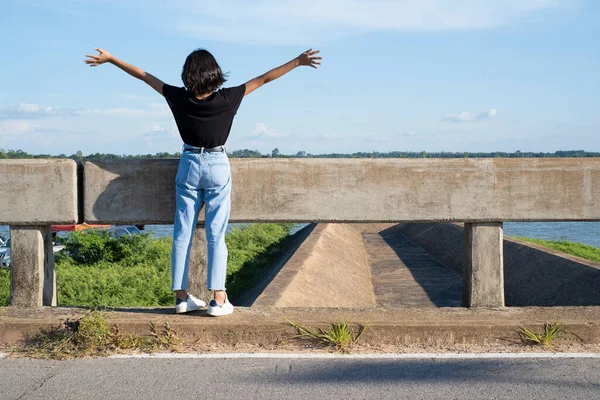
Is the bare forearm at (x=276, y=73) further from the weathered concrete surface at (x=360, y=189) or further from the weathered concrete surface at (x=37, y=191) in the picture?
the weathered concrete surface at (x=37, y=191)

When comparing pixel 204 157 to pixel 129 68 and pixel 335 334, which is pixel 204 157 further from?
pixel 335 334

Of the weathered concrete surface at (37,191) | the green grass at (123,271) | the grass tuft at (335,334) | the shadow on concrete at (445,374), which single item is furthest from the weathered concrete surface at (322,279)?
the shadow on concrete at (445,374)

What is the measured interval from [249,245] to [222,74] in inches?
790

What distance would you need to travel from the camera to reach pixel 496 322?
16.5 feet

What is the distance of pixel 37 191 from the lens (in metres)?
5.52

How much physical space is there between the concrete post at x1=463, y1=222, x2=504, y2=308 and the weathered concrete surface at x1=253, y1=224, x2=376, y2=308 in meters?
4.22

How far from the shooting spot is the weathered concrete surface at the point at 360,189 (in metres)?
5.53

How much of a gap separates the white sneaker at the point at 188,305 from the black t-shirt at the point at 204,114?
1130 millimetres

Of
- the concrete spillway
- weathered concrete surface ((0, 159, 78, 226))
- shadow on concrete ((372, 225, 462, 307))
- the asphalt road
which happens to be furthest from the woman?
shadow on concrete ((372, 225, 462, 307))

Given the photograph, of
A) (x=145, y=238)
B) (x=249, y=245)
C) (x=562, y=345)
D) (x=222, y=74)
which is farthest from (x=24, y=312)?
(x=249, y=245)

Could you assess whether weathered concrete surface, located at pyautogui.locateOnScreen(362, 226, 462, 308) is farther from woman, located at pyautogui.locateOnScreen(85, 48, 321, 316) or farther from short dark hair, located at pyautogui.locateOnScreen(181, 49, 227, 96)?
short dark hair, located at pyautogui.locateOnScreen(181, 49, 227, 96)

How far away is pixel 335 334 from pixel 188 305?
111 centimetres

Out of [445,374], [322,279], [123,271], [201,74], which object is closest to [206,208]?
[201,74]

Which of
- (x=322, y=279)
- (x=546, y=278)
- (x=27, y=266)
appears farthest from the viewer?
(x=322, y=279)
